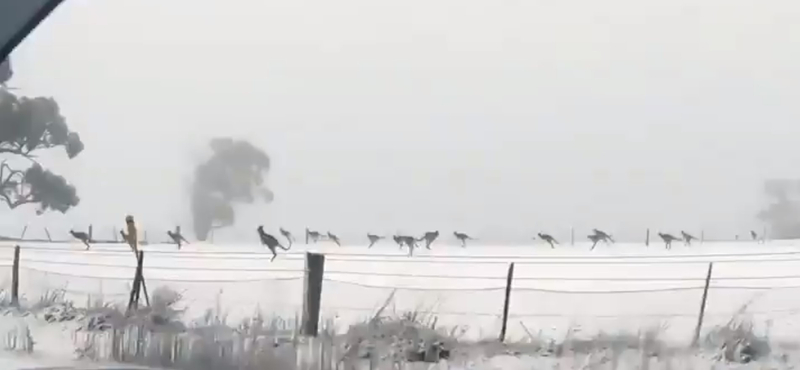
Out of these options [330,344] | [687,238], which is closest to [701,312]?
[687,238]

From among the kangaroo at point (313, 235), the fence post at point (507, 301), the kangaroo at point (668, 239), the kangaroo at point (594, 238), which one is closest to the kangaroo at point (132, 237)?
the kangaroo at point (313, 235)

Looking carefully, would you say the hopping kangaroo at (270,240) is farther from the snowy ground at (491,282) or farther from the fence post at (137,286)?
the fence post at (137,286)

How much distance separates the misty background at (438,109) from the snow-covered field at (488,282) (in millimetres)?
54

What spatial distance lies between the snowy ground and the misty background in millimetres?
54

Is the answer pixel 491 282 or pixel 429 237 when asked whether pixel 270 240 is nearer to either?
pixel 429 237

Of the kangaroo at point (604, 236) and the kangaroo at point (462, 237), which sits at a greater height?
the kangaroo at point (604, 236)

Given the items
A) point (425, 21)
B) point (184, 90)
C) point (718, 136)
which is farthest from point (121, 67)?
point (718, 136)

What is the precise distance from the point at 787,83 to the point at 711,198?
0.89 feet

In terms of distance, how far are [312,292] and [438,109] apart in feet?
1.60

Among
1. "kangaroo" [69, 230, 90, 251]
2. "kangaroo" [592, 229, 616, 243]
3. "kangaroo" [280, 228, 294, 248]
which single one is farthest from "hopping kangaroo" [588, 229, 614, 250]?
"kangaroo" [69, 230, 90, 251]

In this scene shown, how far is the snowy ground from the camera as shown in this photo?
5.69 ft

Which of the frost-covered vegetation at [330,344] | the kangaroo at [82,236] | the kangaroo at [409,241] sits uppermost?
the kangaroo at [409,241]

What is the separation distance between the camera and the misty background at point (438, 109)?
1762 mm

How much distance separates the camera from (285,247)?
1.96m
